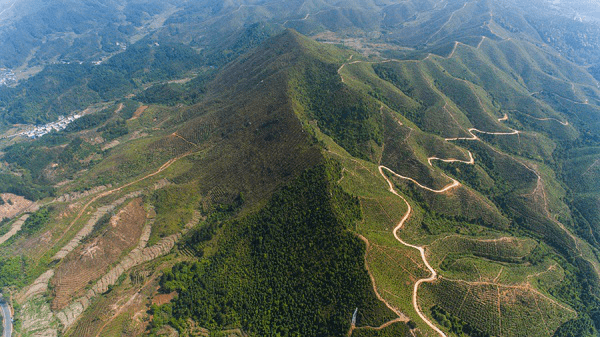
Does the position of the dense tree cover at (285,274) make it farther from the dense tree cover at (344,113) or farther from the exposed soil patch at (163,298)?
the dense tree cover at (344,113)

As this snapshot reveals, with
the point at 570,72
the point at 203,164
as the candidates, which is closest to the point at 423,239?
the point at 203,164

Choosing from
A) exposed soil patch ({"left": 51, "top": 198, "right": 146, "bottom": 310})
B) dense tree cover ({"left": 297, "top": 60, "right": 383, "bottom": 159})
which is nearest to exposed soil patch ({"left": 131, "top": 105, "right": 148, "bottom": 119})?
exposed soil patch ({"left": 51, "top": 198, "right": 146, "bottom": 310})

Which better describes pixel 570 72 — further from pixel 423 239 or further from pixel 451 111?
pixel 423 239

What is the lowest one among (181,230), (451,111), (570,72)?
(181,230)

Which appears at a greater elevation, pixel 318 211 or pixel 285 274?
pixel 318 211

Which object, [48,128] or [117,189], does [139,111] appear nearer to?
[48,128]

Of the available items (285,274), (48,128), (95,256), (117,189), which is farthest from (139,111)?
(285,274)

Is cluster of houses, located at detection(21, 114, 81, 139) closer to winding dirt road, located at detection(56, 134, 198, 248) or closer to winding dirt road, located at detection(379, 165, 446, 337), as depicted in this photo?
winding dirt road, located at detection(56, 134, 198, 248)
